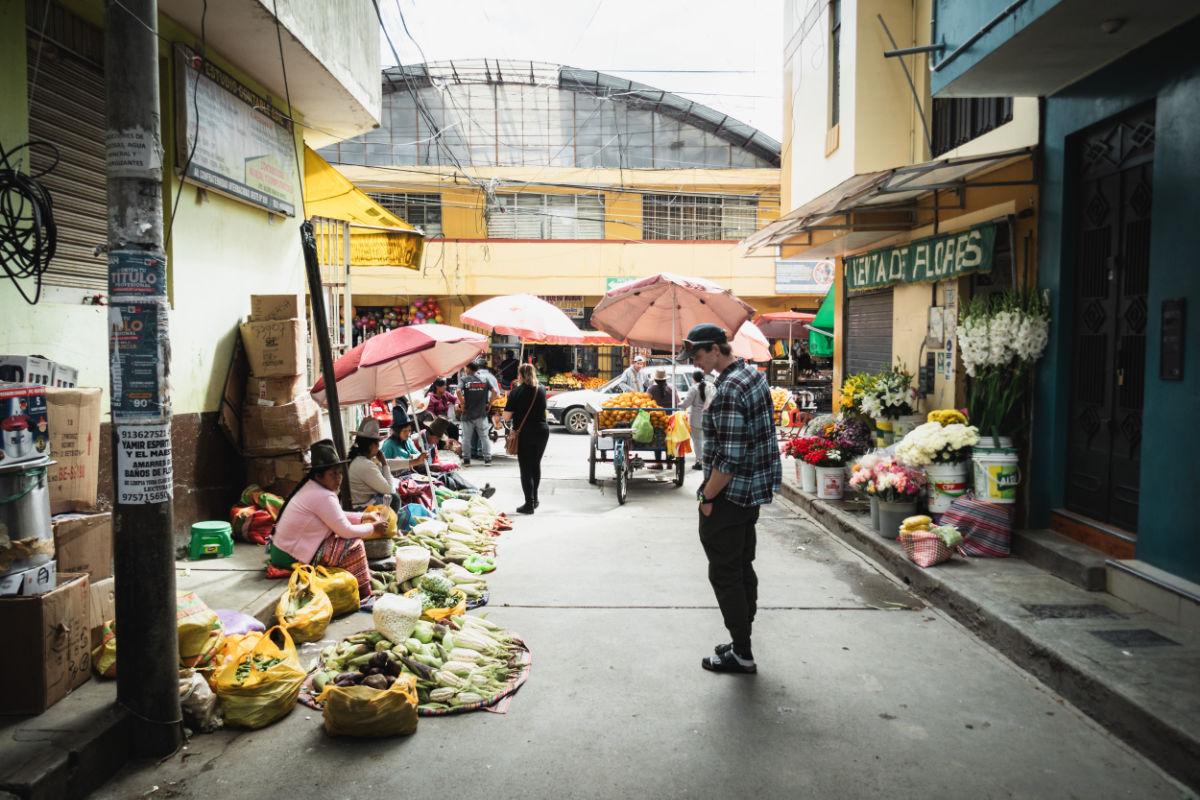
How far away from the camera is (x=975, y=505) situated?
23.0ft

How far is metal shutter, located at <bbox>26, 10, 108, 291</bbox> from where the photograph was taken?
5770 millimetres

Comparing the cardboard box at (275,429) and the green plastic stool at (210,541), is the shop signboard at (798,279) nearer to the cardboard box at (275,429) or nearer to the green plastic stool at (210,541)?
the cardboard box at (275,429)

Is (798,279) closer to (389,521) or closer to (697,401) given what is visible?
(697,401)

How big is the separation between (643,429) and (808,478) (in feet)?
7.91

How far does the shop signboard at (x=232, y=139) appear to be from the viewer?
7305mm

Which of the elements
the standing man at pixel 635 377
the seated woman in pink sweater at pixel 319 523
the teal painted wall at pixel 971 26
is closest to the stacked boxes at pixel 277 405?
the seated woman in pink sweater at pixel 319 523

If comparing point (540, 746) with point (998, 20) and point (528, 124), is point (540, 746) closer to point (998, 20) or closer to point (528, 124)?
point (998, 20)

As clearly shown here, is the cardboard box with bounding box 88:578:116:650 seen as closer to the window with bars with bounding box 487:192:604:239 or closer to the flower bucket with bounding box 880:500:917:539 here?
the flower bucket with bounding box 880:500:917:539

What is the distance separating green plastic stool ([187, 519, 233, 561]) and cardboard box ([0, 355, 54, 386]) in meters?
2.62

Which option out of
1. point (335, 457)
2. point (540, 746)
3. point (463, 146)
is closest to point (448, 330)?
point (335, 457)

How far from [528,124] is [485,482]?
762 inches

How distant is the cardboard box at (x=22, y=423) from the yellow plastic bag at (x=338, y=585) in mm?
2021

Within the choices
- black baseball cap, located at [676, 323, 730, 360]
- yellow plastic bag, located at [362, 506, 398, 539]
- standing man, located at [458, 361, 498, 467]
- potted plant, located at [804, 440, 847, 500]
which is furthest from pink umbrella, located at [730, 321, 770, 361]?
black baseball cap, located at [676, 323, 730, 360]

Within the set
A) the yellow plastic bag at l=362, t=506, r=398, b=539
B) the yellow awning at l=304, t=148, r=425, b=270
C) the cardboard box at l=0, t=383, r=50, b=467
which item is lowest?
the yellow plastic bag at l=362, t=506, r=398, b=539
